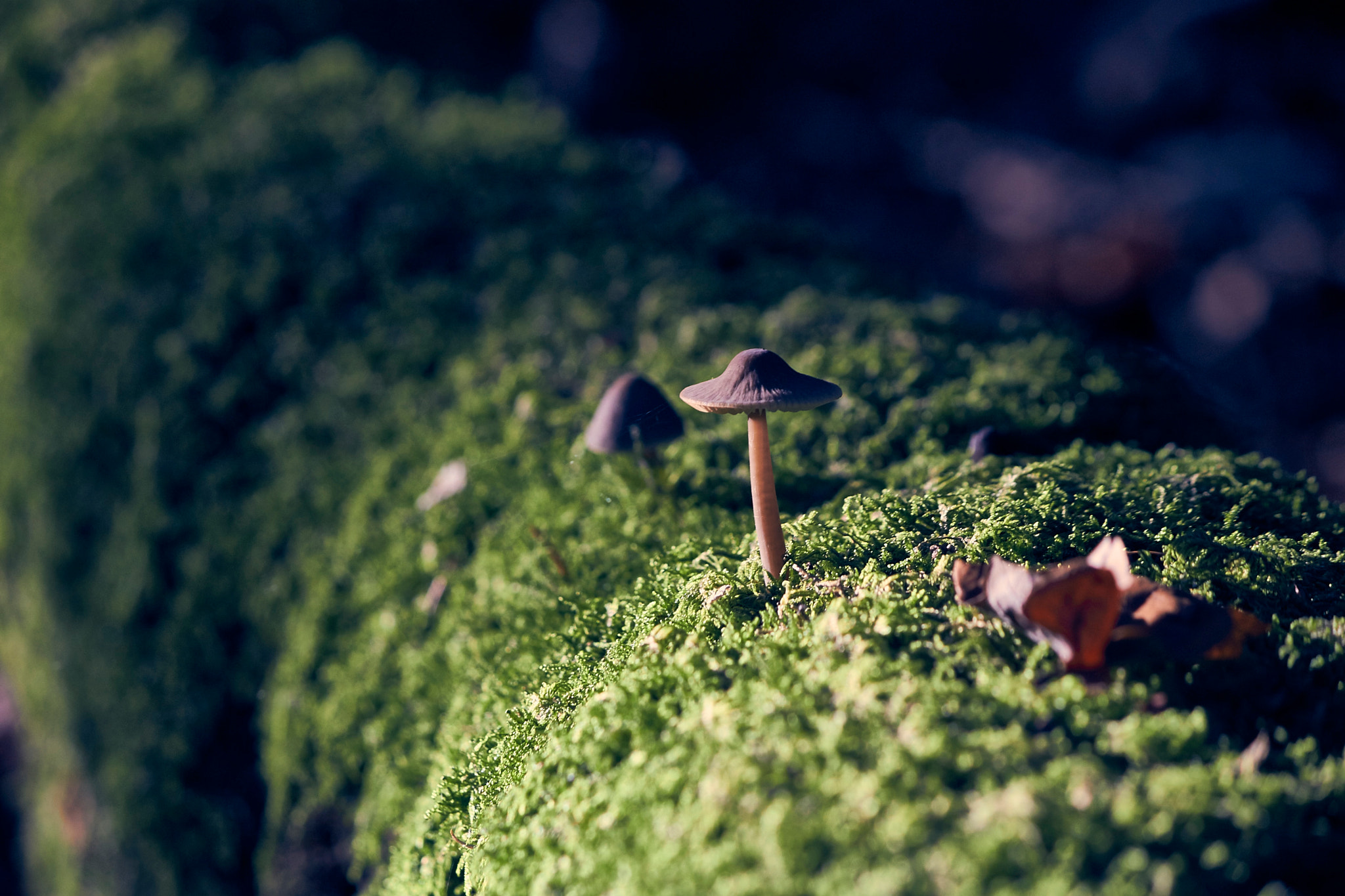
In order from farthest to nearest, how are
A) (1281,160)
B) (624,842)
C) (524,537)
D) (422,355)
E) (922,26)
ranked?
(922,26)
(1281,160)
(422,355)
(524,537)
(624,842)

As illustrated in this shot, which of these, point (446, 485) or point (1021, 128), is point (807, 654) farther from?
point (1021, 128)

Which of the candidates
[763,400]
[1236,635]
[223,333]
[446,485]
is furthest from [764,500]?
[223,333]

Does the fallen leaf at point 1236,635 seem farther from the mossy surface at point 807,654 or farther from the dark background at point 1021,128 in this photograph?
the dark background at point 1021,128

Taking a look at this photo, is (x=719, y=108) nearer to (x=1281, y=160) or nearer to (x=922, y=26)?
(x=922, y=26)

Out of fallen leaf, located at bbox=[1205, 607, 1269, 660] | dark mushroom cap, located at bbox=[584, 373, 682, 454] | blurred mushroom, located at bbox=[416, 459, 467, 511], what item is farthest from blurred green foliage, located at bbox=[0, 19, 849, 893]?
fallen leaf, located at bbox=[1205, 607, 1269, 660]

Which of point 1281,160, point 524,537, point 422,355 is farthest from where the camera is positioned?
point 1281,160

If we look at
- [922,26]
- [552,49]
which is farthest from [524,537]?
[922,26]
